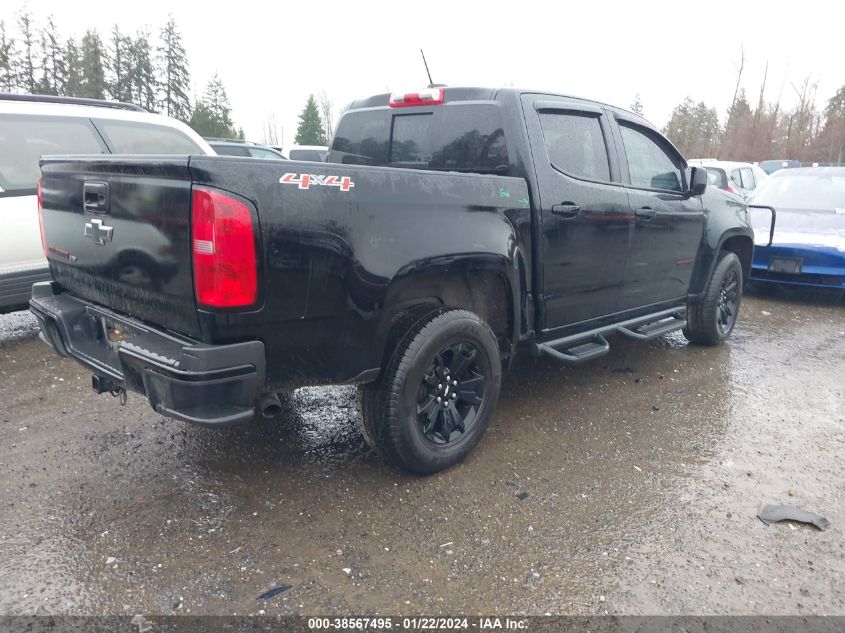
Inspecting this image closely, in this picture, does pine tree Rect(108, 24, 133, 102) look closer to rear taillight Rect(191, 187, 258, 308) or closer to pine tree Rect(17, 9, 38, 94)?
pine tree Rect(17, 9, 38, 94)

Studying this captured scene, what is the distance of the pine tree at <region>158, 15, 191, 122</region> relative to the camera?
154 ft

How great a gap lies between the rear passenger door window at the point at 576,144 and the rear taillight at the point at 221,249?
210 centimetres

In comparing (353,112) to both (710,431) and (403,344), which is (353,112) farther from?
(710,431)

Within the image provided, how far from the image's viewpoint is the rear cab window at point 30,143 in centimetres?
491

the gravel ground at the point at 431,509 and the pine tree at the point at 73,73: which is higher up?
the pine tree at the point at 73,73

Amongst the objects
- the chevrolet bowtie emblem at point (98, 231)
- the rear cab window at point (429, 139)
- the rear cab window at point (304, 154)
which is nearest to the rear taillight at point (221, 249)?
the chevrolet bowtie emblem at point (98, 231)

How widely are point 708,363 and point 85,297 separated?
15.4 ft

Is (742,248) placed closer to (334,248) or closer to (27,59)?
(334,248)

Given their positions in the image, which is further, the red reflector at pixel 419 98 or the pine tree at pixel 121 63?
the pine tree at pixel 121 63

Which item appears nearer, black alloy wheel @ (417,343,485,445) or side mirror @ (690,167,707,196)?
black alloy wheel @ (417,343,485,445)

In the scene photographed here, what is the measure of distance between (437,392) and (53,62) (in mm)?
45639

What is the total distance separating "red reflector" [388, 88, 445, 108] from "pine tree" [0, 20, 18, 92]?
36.5m

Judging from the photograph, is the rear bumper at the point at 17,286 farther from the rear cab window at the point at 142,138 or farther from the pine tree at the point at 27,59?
the pine tree at the point at 27,59

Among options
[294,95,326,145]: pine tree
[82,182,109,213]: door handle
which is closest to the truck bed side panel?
[82,182,109,213]: door handle
